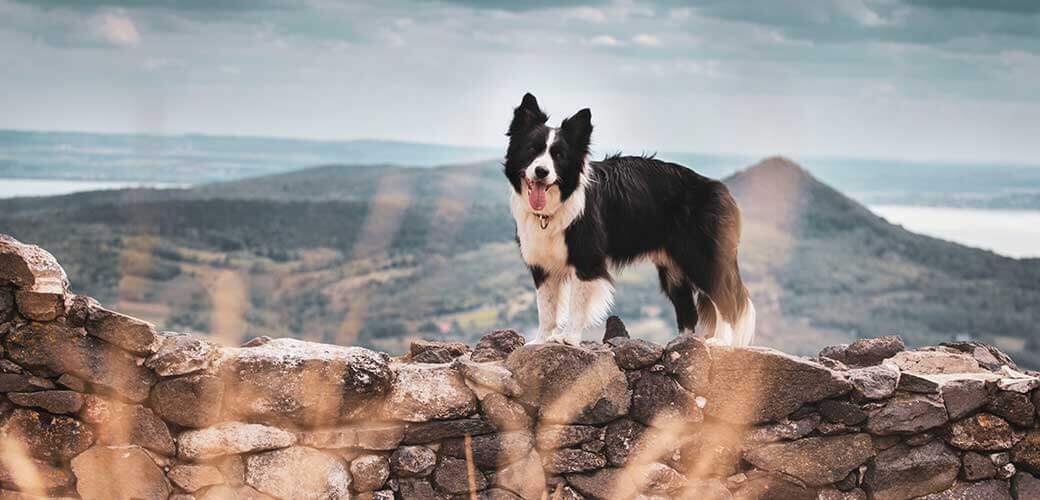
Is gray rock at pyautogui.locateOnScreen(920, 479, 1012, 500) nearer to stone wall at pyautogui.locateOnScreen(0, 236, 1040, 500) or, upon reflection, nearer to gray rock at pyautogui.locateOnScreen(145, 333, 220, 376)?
stone wall at pyautogui.locateOnScreen(0, 236, 1040, 500)

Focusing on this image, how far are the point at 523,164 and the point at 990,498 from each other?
4450 millimetres

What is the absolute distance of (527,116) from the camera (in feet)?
28.8

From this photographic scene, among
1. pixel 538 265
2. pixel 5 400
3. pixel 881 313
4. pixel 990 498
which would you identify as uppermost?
pixel 538 265

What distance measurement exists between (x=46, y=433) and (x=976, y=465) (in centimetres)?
683

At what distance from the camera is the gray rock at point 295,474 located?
8234mm

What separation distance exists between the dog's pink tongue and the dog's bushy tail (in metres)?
1.54

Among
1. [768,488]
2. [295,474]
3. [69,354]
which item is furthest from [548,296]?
[69,354]

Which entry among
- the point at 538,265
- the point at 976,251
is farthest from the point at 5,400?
the point at 976,251

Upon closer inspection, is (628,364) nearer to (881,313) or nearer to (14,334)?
(14,334)

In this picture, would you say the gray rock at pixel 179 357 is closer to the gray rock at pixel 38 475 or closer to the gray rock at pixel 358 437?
the gray rock at pixel 358 437

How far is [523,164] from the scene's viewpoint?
28.2 ft

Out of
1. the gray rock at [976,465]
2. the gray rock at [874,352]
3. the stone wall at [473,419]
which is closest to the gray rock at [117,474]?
the stone wall at [473,419]

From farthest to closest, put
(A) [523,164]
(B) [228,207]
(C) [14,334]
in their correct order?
(B) [228,207] → (A) [523,164] → (C) [14,334]

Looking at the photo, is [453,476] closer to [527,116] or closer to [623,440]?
[623,440]
